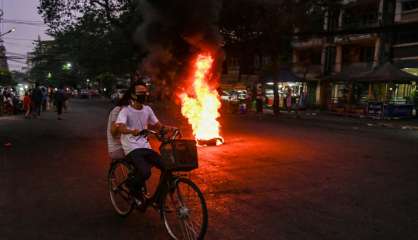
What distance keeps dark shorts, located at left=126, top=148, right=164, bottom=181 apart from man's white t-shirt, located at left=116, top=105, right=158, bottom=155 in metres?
0.09

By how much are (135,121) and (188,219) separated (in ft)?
4.66

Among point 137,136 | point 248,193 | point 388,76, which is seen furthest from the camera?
point 388,76

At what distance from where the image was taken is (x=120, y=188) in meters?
5.09

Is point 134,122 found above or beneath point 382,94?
beneath

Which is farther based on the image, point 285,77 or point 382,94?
point 285,77

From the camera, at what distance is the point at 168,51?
16.5 meters

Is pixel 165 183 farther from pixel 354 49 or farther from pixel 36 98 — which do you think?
pixel 354 49

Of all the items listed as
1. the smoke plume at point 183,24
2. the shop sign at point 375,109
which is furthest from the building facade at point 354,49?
the smoke plume at point 183,24

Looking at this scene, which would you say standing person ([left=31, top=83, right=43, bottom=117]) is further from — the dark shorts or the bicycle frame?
the bicycle frame

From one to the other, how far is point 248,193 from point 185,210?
2478 mm

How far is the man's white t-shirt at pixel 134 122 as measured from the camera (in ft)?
15.4

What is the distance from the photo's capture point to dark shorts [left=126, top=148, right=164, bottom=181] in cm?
448

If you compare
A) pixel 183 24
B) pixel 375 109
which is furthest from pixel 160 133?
pixel 375 109

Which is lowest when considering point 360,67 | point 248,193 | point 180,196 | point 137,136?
point 248,193
